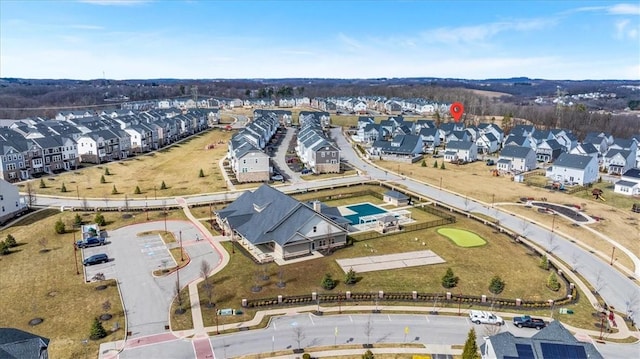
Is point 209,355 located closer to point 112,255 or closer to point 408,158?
point 112,255

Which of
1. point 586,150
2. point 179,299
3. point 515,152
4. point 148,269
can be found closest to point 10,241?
point 148,269

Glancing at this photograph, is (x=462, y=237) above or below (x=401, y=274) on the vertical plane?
above

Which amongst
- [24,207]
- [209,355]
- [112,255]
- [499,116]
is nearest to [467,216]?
[209,355]

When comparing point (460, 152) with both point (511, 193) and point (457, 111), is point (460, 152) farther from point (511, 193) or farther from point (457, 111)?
point (457, 111)

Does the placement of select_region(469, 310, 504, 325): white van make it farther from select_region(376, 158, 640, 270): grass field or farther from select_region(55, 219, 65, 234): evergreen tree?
select_region(55, 219, 65, 234): evergreen tree

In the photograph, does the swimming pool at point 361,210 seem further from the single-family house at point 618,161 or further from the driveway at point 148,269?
the single-family house at point 618,161

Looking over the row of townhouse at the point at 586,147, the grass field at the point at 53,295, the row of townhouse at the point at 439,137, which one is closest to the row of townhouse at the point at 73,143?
the grass field at the point at 53,295

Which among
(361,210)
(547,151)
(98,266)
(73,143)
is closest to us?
(98,266)

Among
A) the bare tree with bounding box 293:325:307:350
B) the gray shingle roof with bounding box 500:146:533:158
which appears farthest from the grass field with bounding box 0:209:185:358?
the gray shingle roof with bounding box 500:146:533:158
